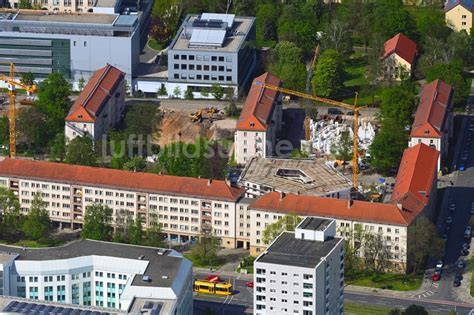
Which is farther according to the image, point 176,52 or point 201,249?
point 176,52

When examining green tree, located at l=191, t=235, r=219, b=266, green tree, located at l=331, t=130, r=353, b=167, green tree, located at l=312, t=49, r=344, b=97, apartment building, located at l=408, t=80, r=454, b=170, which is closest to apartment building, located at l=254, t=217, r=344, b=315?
green tree, located at l=191, t=235, r=219, b=266

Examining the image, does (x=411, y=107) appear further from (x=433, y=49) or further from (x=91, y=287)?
(x=91, y=287)

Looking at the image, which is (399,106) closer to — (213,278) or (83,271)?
(213,278)

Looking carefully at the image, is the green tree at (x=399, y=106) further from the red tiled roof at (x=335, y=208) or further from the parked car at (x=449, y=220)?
the red tiled roof at (x=335, y=208)

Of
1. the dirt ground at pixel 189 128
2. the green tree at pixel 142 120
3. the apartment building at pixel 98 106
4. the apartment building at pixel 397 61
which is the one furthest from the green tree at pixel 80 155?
the apartment building at pixel 397 61

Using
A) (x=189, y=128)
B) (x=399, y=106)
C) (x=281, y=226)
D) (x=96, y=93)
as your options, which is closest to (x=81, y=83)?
(x=96, y=93)

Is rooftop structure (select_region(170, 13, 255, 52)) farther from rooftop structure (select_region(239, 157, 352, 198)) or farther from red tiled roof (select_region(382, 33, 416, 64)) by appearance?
rooftop structure (select_region(239, 157, 352, 198))

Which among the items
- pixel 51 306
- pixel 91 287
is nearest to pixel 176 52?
pixel 91 287
